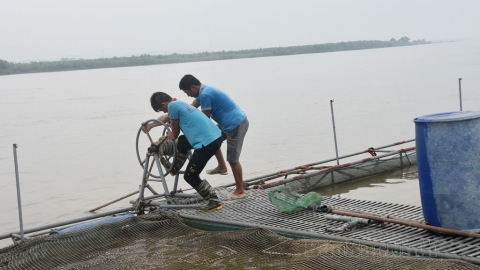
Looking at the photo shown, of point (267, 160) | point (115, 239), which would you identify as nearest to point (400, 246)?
point (115, 239)

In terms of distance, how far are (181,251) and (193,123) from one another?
1565 mm

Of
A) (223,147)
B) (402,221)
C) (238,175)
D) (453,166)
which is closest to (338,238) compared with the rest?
(402,221)

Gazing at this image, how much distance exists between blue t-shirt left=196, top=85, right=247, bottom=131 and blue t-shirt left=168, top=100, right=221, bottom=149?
1.24 feet

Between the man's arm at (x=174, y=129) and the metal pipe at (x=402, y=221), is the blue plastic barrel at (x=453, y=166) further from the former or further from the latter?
the man's arm at (x=174, y=129)

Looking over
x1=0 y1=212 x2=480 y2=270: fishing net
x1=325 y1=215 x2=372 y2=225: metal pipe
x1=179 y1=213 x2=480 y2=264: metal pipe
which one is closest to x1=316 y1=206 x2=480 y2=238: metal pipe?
x1=325 y1=215 x2=372 y2=225: metal pipe

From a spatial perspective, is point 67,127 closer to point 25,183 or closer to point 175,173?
point 25,183

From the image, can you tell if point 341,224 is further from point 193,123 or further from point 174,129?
point 174,129

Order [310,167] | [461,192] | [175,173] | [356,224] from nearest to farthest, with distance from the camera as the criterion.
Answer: [461,192]
[356,224]
[175,173]
[310,167]

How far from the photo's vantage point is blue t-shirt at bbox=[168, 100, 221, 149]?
674 cm

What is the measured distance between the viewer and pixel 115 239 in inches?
251

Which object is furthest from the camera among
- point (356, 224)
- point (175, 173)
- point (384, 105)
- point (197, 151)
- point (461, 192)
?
point (384, 105)

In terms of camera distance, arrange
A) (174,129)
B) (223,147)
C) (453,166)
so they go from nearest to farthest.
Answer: (453,166) < (174,129) < (223,147)

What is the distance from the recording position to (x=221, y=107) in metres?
7.24

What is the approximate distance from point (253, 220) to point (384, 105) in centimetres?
1903
